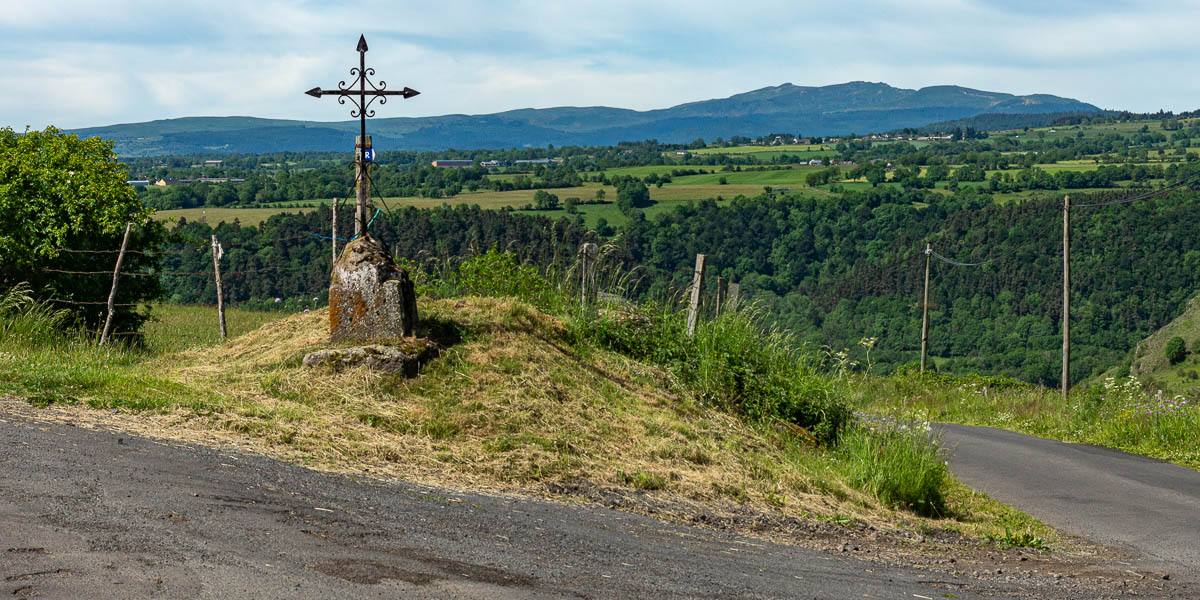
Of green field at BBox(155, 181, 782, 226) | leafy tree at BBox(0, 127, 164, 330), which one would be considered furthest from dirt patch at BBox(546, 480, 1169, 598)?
green field at BBox(155, 181, 782, 226)

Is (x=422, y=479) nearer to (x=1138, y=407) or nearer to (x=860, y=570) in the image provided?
(x=860, y=570)

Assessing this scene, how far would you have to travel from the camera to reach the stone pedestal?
9.62 meters

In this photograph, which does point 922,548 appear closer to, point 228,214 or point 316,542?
point 316,542

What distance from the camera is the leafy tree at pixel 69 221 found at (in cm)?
1479

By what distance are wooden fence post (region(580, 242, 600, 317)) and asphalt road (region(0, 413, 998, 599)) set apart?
583cm

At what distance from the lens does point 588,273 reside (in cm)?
1284

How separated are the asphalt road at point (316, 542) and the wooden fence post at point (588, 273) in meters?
5.83

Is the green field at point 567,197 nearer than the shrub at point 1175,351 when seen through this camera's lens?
Yes

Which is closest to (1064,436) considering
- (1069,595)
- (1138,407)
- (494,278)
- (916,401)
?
(1138,407)

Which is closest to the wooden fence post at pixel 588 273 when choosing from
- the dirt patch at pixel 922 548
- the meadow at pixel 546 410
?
the meadow at pixel 546 410

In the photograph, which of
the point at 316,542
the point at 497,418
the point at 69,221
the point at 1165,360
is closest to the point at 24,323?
the point at 69,221

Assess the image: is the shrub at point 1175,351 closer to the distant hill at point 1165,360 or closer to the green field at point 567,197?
the distant hill at point 1165,360

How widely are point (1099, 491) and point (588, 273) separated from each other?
6.48m

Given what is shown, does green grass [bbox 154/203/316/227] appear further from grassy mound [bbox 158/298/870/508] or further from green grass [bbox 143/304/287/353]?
grassy mound [bbox 158/298/870/508]
